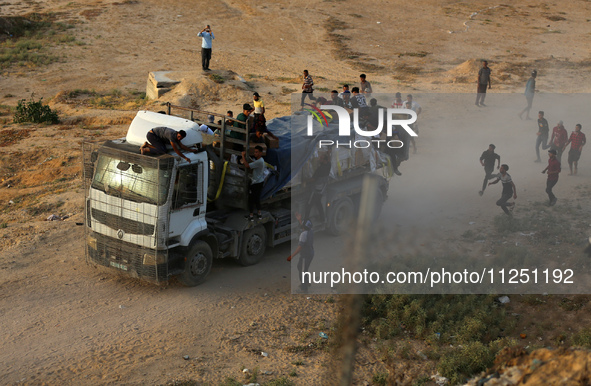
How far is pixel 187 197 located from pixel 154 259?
120 cm

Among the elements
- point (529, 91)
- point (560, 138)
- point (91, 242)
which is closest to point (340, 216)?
point (91, 242)

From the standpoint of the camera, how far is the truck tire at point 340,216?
1450 cm

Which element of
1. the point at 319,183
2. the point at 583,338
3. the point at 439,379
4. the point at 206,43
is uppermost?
the point at 206,43

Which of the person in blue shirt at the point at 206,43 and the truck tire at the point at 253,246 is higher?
the person in blue shirt at the point at 206,43

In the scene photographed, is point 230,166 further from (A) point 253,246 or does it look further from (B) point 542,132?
(B) point 542,132

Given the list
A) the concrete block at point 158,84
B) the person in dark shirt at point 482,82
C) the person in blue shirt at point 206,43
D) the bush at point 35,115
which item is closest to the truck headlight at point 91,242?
the bush at point 35,115

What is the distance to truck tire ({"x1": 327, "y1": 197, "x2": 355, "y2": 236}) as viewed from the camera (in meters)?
14.5

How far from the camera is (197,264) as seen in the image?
12.2 metres

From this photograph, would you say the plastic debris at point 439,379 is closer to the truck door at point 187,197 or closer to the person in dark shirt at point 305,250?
the person in dark shirt at point 305,250

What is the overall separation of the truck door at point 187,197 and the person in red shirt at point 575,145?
10.9 m

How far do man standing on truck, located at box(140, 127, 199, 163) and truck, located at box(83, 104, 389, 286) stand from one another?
0.44 feet

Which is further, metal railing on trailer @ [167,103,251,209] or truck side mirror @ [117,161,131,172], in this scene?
metal railing on trailer @ [167,103,251,209]

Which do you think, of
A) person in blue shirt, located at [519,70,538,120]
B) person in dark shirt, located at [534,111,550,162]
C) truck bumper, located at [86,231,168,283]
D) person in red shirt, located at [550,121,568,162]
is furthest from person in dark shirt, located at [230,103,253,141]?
person in blue shirt, located at [519,70,538,120]

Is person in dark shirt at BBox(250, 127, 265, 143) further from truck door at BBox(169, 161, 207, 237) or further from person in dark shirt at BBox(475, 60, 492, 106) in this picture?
person in dark shirt at BBox(475, 60, 492, 106)
